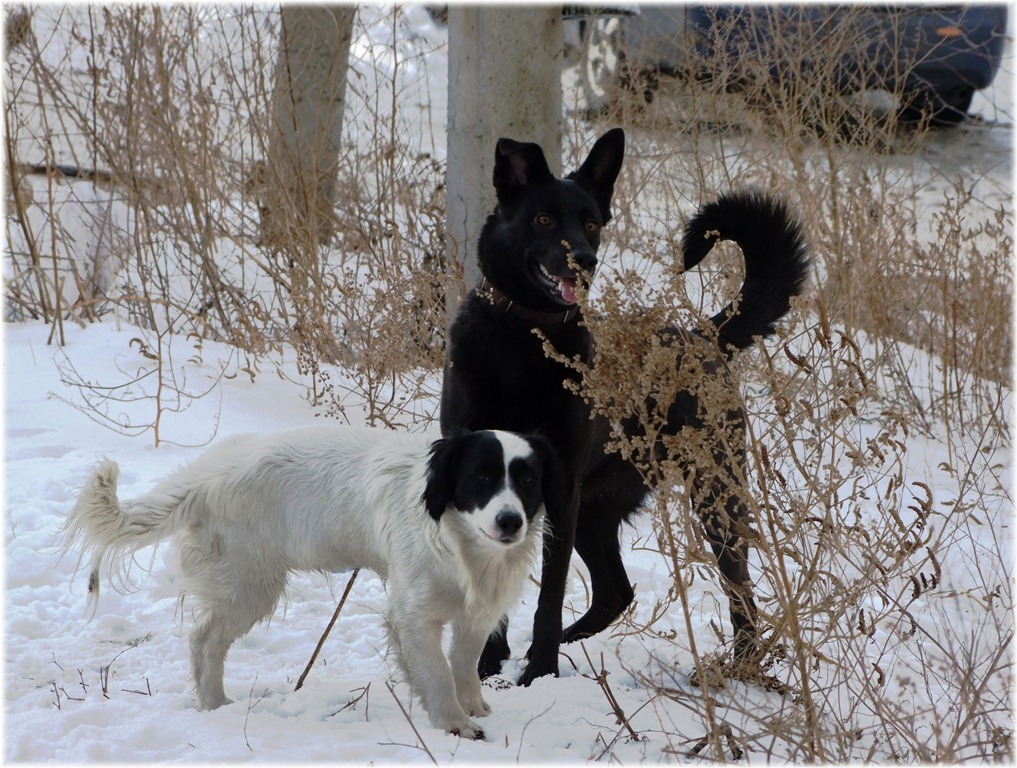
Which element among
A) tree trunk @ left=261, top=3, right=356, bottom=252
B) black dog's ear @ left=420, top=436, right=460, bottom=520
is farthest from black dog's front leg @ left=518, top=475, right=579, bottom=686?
tree trunk @ left=261, top=3, right=356, bottom=252

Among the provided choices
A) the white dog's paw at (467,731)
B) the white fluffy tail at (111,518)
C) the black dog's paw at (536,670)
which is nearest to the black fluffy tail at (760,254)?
the black dog's paw at (536,670)

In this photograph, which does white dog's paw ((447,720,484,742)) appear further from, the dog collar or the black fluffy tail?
the black fluffy tail

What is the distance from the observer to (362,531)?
3.74 meters

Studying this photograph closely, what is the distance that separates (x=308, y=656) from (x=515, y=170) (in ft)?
6.56

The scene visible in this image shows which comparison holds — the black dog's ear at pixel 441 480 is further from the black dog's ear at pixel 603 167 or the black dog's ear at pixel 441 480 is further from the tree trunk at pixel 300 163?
the tree trunk at pixel 300 163

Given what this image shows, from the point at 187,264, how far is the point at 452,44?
3425 mm

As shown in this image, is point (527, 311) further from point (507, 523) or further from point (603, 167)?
point (507, 523)

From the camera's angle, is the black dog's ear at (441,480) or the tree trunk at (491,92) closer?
the black dog's ear at (441,480)

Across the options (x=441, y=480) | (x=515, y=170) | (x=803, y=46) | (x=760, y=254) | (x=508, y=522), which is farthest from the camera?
(x=803, y=46)

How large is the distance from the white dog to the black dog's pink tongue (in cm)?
62

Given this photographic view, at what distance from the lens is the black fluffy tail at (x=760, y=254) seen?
4289mm

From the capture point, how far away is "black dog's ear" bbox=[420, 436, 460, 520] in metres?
3.50

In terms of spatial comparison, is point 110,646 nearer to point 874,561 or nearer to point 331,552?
point 331,552

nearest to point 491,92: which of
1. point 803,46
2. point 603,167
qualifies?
point 603,167
